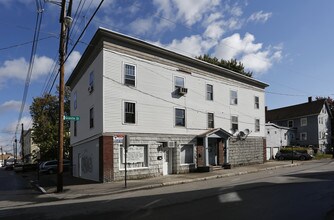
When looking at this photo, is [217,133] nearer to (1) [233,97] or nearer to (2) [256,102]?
(1) [233,97]

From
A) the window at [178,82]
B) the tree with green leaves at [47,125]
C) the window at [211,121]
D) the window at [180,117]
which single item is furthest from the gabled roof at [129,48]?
the tree with green leaves at [47,125]

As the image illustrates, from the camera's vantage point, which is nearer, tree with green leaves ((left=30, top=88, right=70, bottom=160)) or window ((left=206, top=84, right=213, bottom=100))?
window ((left=206, top=84, right=213, bottom=100))

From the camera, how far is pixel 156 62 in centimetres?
2509

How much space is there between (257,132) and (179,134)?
1219 cm

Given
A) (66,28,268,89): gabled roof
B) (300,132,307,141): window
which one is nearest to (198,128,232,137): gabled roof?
(66,28,268,89): gabled roof

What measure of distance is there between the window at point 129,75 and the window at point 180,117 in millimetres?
4486

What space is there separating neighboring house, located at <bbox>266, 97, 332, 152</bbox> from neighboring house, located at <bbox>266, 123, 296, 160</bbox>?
7.12ft

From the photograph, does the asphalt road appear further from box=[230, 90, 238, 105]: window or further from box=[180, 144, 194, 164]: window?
box=[230, 90, 238, 105]: window

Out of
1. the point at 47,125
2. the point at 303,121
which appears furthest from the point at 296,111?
the point at 47,125

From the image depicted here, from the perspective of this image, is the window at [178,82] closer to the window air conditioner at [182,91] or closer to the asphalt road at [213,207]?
the window air conditioner at [182,91]

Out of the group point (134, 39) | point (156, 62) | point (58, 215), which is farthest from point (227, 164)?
point (58, 215)

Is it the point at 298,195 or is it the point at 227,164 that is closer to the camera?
the point at 298,195

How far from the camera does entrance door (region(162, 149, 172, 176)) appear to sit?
2484 centimetres

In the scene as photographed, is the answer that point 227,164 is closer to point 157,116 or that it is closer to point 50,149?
point 157,116
